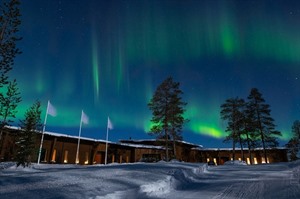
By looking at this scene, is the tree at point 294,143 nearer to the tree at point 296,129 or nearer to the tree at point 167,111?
the tree at point 296,129

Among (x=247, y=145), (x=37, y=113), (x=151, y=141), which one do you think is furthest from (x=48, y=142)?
(x=247, y=145)

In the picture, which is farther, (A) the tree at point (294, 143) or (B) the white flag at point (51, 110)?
(A) the tree at point (294, 143)

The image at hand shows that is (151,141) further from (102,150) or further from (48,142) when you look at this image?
(48,142)

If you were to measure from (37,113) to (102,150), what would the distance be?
16.1 metres

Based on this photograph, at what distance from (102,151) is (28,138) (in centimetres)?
1739

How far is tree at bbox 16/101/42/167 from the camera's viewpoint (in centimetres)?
1836

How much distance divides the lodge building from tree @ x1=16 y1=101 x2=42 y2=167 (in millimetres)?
1318

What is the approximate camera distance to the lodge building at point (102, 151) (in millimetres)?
24319

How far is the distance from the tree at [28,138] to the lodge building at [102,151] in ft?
4.32

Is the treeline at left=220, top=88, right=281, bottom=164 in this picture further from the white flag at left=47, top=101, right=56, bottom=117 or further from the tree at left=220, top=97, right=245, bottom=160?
the white flag at left=47, top=101, right=56, bottom=117

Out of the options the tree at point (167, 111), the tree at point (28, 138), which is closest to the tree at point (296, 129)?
the tree at point (167, 111)

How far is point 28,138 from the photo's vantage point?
19.3 m

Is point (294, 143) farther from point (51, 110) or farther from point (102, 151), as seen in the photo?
point (51, 110)

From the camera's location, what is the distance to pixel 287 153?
4594cm
